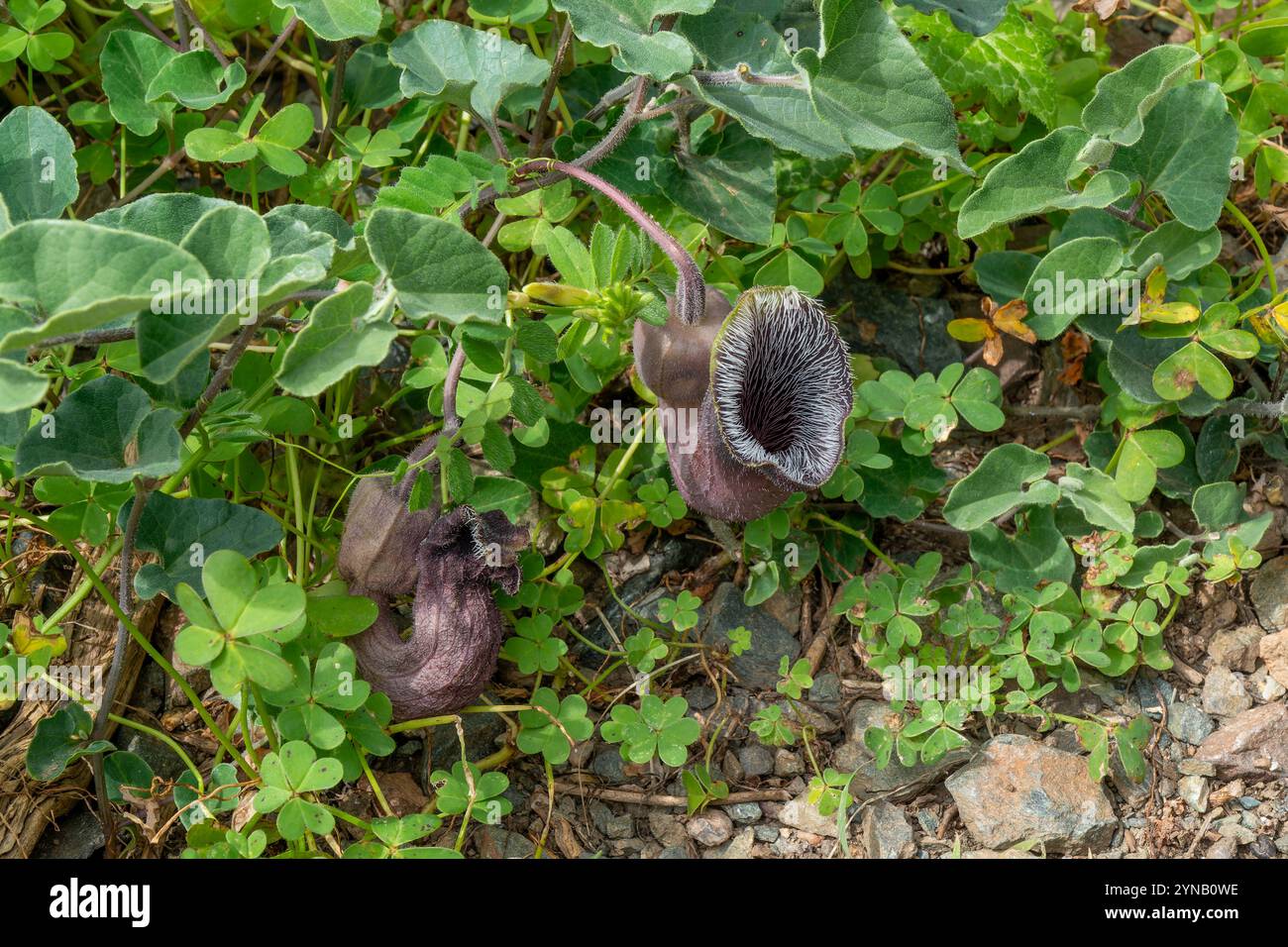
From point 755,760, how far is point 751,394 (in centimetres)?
70

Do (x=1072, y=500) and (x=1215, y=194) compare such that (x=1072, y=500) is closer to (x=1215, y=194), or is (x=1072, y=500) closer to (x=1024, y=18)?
(x=1215, y=194)

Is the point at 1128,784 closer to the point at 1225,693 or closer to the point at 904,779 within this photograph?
the point at 1225,693

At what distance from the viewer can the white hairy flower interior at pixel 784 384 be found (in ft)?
5.92

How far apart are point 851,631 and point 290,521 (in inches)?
42.9

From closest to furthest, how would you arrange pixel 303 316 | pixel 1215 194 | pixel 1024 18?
pixel 303 316 < pixel 1215 194 < pixel 1024 18

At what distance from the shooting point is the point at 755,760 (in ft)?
7.06

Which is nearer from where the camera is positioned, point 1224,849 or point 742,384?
point 742,384

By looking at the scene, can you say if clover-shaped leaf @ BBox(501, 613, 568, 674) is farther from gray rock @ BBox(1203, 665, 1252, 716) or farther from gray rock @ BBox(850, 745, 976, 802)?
gray rock @ BBox(1203, 665, 1252, 716)

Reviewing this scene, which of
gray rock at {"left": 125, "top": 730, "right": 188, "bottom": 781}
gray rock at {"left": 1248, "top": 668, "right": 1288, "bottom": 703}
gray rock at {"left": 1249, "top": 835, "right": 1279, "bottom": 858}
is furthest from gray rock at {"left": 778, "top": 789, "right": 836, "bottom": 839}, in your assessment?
gray rock at {"left": 125, "top": 730, "right": 188, "bottom": 781}

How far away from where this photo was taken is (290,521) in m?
2.18

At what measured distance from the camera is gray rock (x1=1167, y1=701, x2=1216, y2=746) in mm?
2154

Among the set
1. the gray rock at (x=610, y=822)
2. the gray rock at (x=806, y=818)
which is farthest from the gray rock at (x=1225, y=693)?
the gray rock at (x=610, y=822)

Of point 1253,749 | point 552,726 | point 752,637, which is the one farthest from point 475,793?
point 1253,749

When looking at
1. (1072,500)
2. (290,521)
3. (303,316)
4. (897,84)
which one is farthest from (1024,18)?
(290,521)
